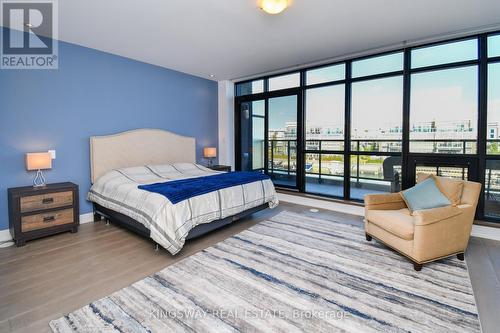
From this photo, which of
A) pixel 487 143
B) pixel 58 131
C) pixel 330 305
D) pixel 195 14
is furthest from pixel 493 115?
pixel 58 131

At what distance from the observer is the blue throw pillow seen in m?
2.81

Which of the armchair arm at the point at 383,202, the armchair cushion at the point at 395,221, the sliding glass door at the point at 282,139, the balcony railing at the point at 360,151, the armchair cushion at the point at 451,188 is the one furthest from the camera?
the sliding glass door at the point at 282,139

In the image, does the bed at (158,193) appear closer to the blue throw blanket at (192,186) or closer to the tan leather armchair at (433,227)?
the blue throw blanket at (192,186)

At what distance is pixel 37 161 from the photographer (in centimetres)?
323

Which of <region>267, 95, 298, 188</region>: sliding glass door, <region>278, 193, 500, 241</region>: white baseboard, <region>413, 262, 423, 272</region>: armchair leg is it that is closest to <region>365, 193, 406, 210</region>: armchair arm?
<region>413, 262, 423, 272</region>: armchair leg

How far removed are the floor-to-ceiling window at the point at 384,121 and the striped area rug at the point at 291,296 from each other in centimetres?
175

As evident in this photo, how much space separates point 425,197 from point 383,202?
0.45 m

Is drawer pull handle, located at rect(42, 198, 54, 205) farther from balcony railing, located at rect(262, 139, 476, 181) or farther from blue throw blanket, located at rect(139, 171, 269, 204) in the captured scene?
balcony railing, located at rect(262, 139, 476, 181)

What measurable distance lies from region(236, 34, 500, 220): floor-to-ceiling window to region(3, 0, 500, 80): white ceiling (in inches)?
17.3

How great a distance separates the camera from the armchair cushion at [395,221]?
2.55 metres

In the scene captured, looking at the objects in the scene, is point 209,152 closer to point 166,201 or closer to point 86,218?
point 86,218

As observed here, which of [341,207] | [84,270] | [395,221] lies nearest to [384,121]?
[341,207]

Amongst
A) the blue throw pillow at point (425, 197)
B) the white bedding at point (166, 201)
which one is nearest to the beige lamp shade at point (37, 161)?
the white bedding at point (166, 201)

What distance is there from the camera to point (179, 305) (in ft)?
6.42
